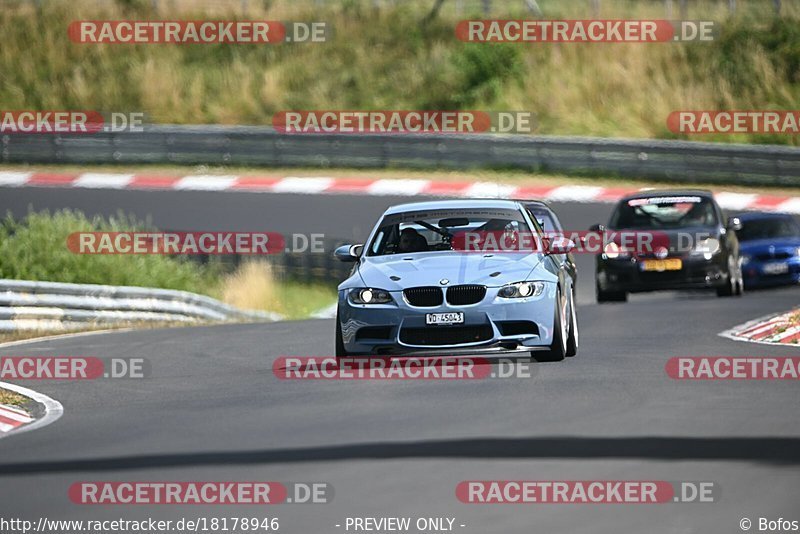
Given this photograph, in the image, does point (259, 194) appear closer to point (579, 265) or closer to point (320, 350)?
point (579, 265)

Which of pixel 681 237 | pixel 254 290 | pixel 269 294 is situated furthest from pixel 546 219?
pixel 254 290

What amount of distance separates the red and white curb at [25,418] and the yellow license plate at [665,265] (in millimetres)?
9725

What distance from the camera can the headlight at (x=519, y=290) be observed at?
529 inches

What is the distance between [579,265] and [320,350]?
11.7m

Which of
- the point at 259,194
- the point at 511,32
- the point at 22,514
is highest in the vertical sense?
the point at 511,32

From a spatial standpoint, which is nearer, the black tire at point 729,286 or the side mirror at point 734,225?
the side mirror at point 734,225

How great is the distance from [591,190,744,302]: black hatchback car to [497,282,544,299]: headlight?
7388 mm

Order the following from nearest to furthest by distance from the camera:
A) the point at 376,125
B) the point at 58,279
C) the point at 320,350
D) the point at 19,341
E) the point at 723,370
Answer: the point at 723,370 → the point at 320,350 → the point at 19,341 → the point at 58,279 → the point at 376,125

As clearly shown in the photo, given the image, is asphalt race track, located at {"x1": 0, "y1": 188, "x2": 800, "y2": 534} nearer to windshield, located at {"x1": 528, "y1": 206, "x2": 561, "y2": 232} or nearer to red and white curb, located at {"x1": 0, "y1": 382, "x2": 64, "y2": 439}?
red and white curb, located at {"x1": 0, "y1": 382, "x2": 64, "y2": 439}

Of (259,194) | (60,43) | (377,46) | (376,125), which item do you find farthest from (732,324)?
(60,43)

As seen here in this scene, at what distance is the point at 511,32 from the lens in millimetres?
42750

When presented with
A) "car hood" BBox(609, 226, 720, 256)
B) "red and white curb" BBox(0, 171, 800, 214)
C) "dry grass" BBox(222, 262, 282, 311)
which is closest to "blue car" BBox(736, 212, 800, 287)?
"car hood" BBox(609, 226, 720, 256)

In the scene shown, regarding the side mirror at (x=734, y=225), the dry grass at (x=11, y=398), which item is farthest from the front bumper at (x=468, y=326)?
the side mirror at (x=734, y=225)

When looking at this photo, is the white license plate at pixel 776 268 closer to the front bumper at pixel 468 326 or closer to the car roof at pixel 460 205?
the car roof at pixel 460 205
